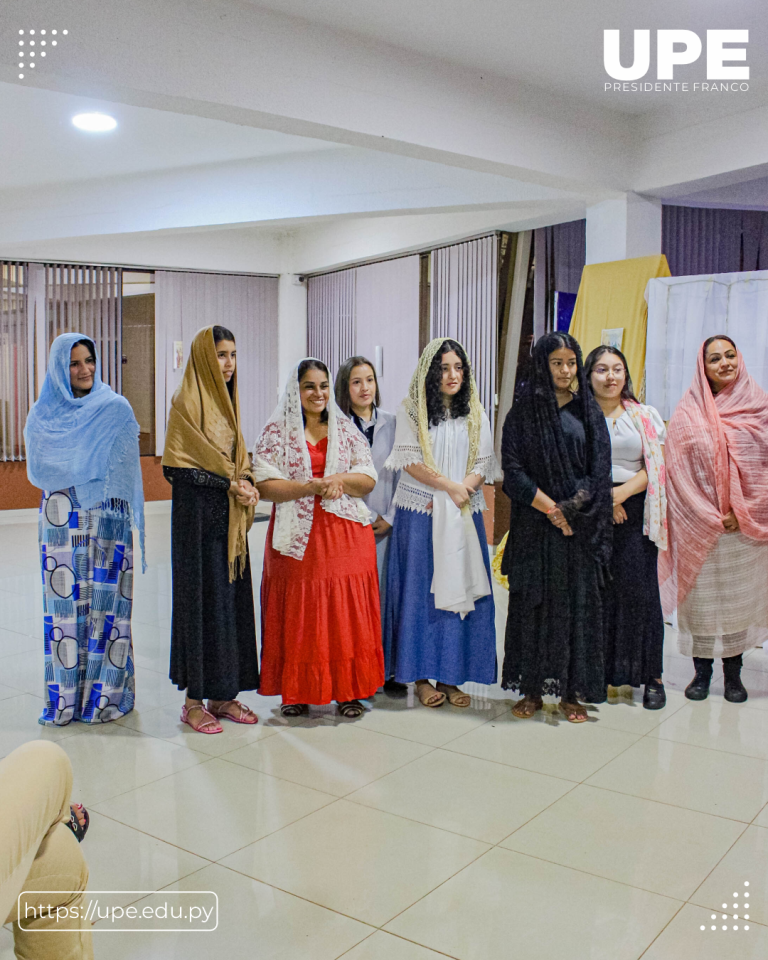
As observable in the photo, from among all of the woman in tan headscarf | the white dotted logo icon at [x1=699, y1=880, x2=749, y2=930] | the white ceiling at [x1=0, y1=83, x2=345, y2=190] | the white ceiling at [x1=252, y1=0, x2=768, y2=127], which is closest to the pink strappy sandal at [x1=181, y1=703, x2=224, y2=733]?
the woman in tan headscarf

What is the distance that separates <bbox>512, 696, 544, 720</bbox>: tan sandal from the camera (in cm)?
342

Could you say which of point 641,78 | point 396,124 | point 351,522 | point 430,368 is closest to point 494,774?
point 351,522

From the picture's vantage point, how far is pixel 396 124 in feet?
14.2

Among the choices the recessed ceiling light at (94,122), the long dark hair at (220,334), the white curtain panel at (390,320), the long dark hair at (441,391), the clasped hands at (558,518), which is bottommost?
the clasped hands at (558,518)

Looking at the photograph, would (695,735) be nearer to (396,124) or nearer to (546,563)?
(546,563)

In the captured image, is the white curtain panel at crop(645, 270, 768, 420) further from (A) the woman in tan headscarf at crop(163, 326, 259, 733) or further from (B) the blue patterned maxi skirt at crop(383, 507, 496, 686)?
(A) the woman in tan headscarf at crop(163, 326, 259, 733)

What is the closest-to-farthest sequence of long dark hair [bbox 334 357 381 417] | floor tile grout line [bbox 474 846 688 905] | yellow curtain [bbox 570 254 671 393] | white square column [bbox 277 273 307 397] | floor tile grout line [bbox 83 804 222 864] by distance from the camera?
1. floor tile grout line [bbox 474 846 688 905]
2. floor tile grout line [bbox 83 804 222 864]
3. long dark hair [bbox 334 357 381 417]
4. yellow curtain [bbox 570 254 671 393]
5. white square column [bbox 277 273 307 397]

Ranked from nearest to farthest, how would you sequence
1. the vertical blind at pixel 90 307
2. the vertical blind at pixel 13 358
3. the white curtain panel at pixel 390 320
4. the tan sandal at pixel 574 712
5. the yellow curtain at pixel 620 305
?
the tan sandal at pixel 574 712 < the yellow curtain at pixel 620 305 < the white curtain panel at pixel 390 320 < the vertical blind at pixel 13 358 < the vertical blind at pixel 90 307

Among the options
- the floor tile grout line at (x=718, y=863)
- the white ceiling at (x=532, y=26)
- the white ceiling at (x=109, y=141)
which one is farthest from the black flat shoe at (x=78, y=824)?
the white ceiling at (x=109, y=141)

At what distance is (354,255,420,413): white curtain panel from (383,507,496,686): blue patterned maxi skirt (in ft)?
15.2

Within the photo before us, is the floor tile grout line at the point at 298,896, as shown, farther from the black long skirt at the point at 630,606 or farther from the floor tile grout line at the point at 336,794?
the black long skirt at the point at 630,606

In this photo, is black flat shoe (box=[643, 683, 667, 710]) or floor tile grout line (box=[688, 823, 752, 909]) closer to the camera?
floor tile grout line (box=[688, 823, 752, 909])

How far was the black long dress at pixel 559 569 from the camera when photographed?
10.9ft

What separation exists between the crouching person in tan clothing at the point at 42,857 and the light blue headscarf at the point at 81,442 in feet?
6.22
